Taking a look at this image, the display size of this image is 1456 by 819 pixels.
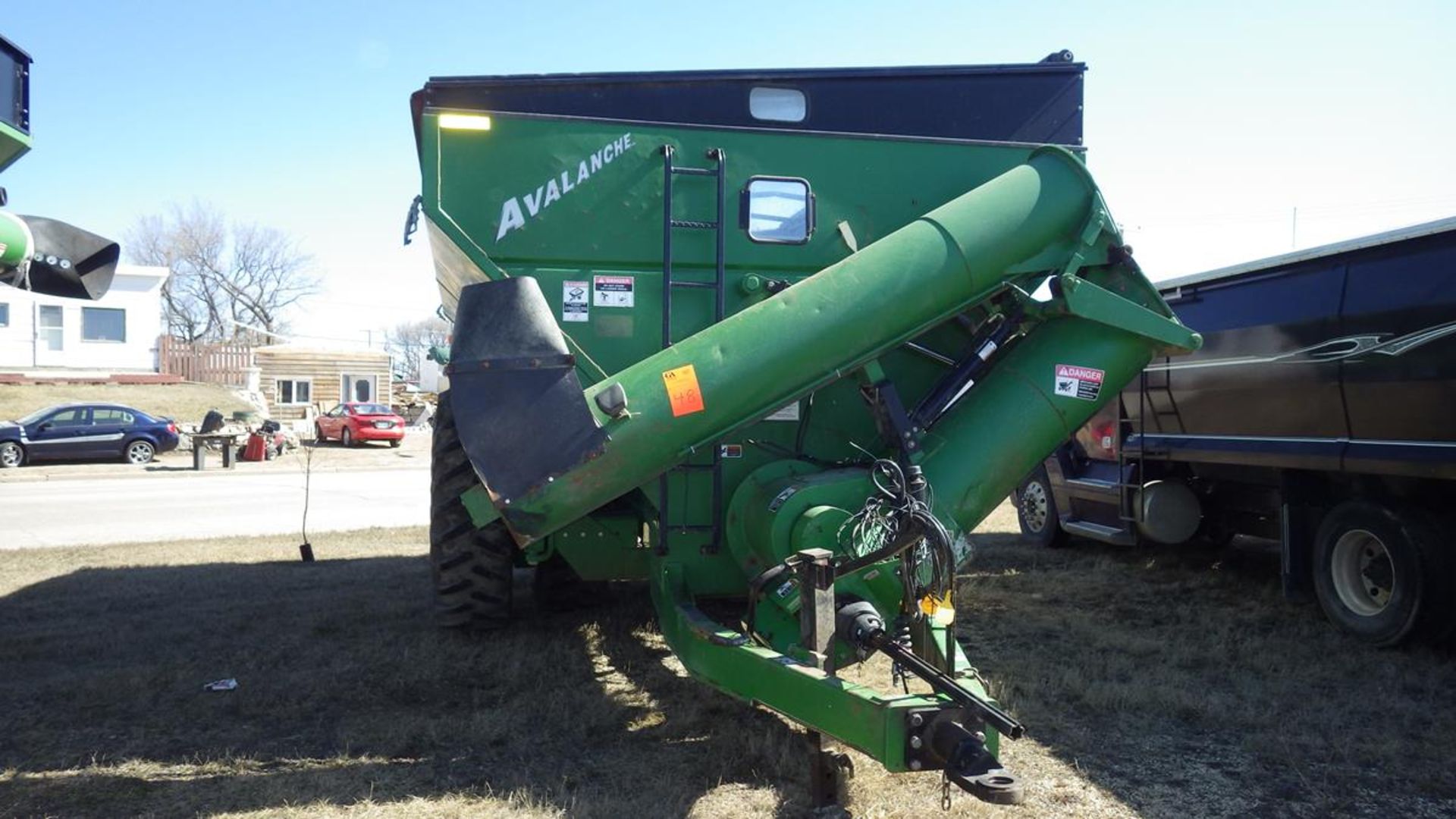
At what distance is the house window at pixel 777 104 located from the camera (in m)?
5.53

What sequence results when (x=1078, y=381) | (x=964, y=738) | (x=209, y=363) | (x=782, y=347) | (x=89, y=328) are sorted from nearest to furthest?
(x=964, y=738) < (x=782, y=347) < (x=1078, y=381) < (x=89, y=328) < (x=209, y=363)

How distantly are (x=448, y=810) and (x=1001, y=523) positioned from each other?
9.58 m

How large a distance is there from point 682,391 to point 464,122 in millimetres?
1893

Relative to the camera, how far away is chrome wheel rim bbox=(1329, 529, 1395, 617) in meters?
6.08

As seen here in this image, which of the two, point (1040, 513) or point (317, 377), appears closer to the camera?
point (1040, 513)

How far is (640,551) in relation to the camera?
5.54 m

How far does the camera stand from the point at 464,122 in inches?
189

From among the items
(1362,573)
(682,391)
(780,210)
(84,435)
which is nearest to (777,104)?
(780,210)

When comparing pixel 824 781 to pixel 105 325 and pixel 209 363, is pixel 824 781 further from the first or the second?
pixel 105 325

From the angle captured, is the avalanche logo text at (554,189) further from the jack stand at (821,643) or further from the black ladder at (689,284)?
the jack stand at (821,643)

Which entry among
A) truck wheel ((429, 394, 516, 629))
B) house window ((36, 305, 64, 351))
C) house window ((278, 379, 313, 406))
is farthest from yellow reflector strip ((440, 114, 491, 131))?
house window ((278, 379, 313, 406))

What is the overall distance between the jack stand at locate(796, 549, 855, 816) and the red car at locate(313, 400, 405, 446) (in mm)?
27101

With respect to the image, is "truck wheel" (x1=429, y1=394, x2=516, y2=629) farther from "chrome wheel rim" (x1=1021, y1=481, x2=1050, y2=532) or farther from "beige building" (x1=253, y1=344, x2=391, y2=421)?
"beige building" (x1=253, y1=344, x2=391, y2=421)

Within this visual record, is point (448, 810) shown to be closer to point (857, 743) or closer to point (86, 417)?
point (857, 743)
